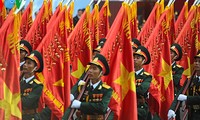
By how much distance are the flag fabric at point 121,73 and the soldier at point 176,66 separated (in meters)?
2.33

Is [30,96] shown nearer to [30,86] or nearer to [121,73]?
[30,86]

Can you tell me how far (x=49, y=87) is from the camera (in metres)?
11.7

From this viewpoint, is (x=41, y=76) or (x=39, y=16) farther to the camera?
(x=39, y=16)

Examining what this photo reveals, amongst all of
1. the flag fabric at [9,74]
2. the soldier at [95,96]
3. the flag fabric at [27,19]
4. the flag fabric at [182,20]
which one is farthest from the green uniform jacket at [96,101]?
the flag fabric at [182,20]

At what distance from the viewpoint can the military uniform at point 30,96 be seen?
35.2ft

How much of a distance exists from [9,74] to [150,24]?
210 inches

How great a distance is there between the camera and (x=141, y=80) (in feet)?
39.5

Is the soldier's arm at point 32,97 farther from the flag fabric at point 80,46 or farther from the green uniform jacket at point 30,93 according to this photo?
the flag fabric at point 80,46

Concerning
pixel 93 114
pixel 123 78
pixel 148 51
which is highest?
pixel 148 51

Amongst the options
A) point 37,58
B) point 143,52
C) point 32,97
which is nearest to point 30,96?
point 32,97

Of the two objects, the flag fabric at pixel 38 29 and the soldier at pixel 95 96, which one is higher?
the flag fabric at pixel 38 29

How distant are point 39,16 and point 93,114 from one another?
3783 mm

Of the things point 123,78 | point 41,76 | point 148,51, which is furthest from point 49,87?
point 148,51

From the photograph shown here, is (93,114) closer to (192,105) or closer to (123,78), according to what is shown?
(123,78)
